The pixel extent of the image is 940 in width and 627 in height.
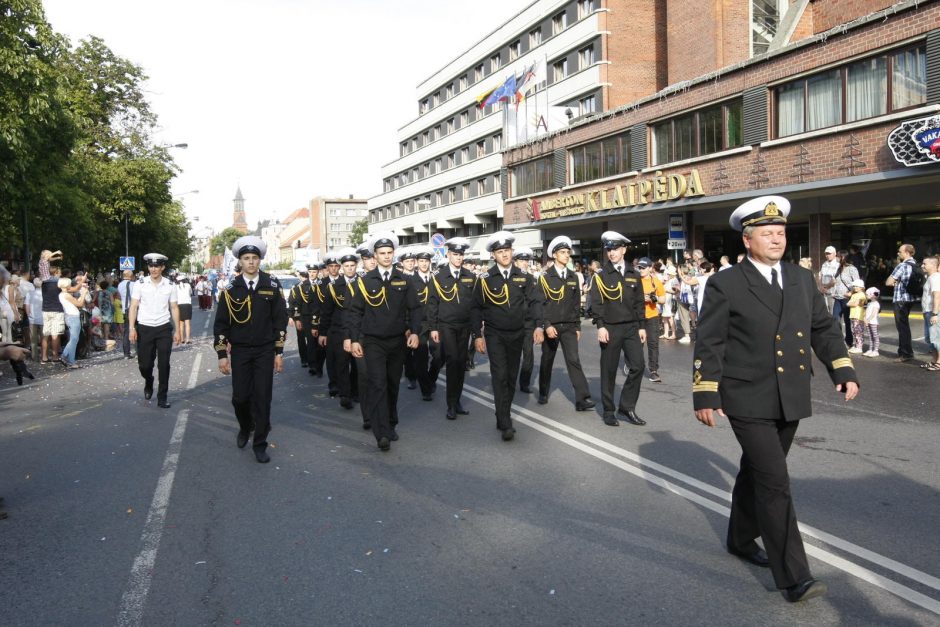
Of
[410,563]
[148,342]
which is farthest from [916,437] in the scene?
[148,342]

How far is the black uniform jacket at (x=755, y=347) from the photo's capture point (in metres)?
3.82

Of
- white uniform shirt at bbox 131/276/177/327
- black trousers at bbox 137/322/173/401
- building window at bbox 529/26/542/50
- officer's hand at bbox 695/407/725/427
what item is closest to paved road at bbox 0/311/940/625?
officer's hand at bbox 695/407/725/427

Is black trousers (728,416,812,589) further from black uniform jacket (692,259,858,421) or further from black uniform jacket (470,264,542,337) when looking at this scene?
black uniform jacket (470,264,542,337)

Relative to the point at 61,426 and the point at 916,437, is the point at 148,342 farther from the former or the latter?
the point at 916,437

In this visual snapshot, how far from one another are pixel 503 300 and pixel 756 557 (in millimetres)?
4090

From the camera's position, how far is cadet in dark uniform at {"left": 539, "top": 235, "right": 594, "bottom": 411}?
8844mm

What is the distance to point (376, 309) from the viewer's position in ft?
24.3

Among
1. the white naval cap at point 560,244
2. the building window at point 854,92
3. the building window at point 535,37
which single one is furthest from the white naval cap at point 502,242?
the building window at point 535,37

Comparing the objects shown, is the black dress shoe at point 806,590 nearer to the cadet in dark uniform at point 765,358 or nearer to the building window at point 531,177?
the cadet in dark uniform at point 765,358

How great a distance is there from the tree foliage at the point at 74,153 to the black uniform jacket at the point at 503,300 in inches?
540

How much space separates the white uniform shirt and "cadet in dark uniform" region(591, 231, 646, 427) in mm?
5537

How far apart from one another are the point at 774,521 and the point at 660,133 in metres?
26.1

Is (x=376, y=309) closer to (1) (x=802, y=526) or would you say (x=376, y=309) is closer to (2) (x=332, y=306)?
(2) (x=332, y=306)

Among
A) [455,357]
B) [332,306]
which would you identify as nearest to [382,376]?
[455,357]
